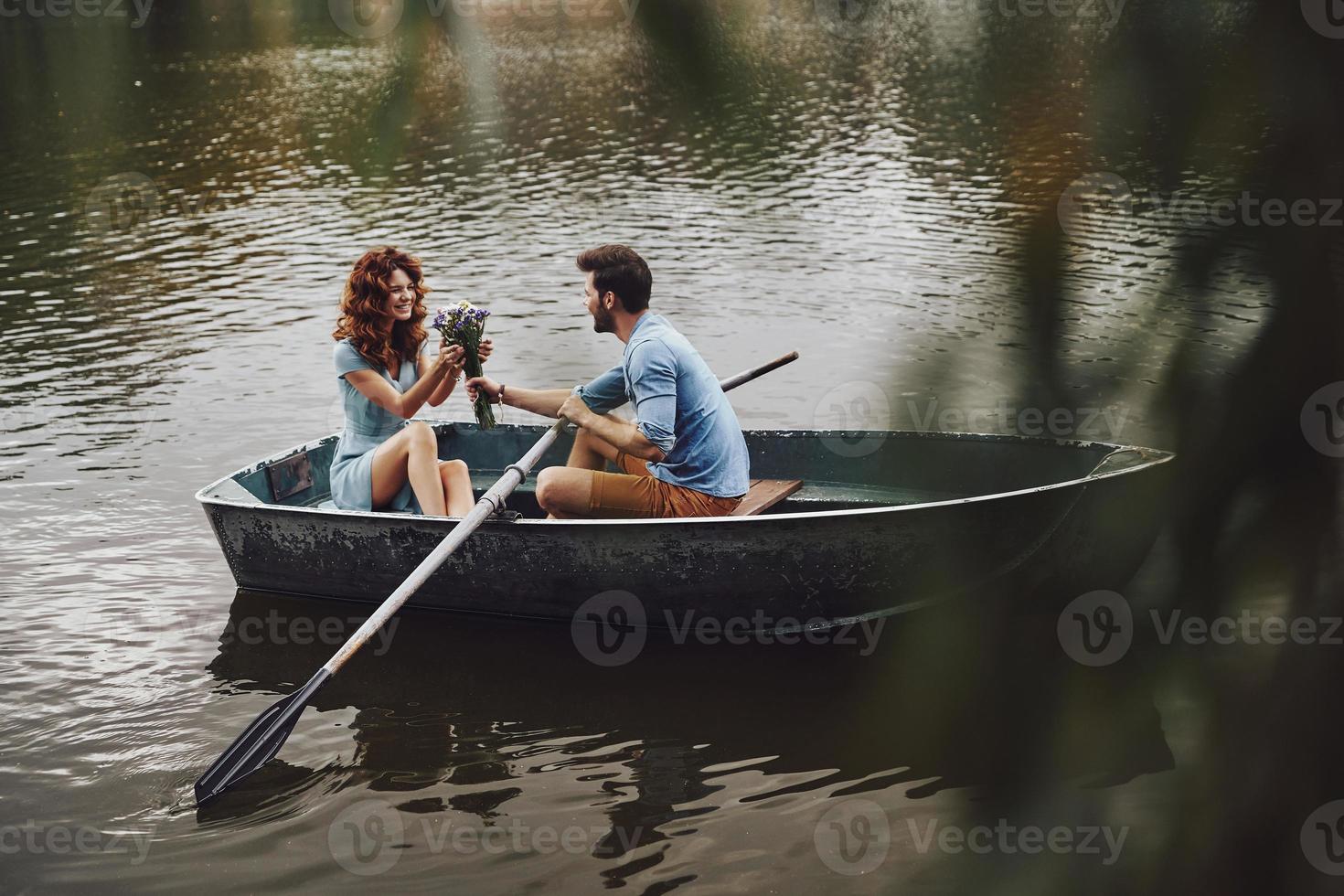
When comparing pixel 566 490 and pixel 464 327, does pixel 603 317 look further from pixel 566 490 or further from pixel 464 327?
pixel 566 490

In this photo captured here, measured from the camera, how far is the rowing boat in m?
5.19

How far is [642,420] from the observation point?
538 centimetres

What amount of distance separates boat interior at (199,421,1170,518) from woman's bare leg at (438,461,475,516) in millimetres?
709

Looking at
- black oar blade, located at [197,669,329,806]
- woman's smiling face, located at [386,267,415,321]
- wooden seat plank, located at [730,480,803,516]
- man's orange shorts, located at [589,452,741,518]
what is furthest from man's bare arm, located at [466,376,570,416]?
black oar blade, located at [197,669,329,806]

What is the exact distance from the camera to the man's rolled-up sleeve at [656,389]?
5355mm

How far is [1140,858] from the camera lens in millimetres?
900

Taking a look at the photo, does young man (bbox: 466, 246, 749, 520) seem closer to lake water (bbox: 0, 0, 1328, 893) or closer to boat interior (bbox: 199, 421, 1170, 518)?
lake water (bbox: 0, 0, 1328, 893)

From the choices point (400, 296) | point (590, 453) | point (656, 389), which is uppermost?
point (400, 296)

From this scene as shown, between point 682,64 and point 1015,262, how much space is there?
0.33 metres

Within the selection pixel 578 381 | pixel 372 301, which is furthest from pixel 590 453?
pixel 578 381

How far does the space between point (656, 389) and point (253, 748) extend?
6.51 feet

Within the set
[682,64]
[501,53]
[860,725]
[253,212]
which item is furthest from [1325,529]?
[253,212]

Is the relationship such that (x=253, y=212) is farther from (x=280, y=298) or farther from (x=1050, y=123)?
(x=1050, y=123)

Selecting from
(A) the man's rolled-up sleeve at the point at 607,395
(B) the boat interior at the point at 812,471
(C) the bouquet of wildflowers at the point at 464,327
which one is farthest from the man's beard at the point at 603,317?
(B) the boat interior at the point at 812,471
